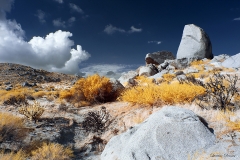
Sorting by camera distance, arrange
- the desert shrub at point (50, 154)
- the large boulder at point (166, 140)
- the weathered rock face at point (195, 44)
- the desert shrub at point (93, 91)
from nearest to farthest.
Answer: the large boulder at point (166, 140) → the desert shrub at point (50, 154) → the desert shrub at point (93, 91) → the weathered rock face at point (195, 44)

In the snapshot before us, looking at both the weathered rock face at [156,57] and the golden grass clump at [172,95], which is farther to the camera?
the weathered rock face at [156,57]

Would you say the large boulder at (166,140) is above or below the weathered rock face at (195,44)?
below

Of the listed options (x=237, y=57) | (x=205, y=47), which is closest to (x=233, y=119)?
(x=237, y=57)

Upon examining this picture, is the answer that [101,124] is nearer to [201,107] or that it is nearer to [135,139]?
[135,139]

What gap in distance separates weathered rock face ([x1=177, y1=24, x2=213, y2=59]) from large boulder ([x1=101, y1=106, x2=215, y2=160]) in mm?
16039

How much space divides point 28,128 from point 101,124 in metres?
2.11

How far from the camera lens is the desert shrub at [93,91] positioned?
8.99 metres

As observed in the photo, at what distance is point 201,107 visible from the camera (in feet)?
15.5

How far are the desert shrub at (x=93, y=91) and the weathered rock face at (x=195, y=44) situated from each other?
39.5ft

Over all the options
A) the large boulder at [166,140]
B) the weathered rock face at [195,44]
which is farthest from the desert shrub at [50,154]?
the weathered rock face at [195,44]

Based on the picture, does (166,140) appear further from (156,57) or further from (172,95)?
(156,57)

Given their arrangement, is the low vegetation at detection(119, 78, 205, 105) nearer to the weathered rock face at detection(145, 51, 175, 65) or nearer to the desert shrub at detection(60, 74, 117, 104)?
the desert shrub at detection(60, 74, 117, 104)

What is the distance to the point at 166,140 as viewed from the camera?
11.0 feet

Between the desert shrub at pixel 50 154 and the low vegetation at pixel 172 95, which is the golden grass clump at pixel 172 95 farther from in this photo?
the desert shrub at pixel 50 154
